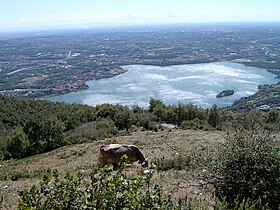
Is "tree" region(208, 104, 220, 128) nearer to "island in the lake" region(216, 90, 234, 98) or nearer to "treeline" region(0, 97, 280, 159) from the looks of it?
"treeline" region(0, 97, 280, 159)

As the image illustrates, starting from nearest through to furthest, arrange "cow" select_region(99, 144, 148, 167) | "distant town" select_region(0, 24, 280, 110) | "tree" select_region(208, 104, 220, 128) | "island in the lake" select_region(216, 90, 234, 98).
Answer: "cow" select_region(99, 144, 148, 167) < "tree" select_region(208, 104, 220, 128) < "island in the lake" select_region(216, 90, 234, 98) < "distant town" select_region(0, 24, 280, 110)

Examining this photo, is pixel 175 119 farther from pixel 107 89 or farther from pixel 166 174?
pixel 107 89

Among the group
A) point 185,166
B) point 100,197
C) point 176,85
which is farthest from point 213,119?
point 176,85

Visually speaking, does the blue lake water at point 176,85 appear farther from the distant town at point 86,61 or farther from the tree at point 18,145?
the tree at point 18,145

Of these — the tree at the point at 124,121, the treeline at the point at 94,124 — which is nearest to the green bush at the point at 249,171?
the treeline at the point at 94,124

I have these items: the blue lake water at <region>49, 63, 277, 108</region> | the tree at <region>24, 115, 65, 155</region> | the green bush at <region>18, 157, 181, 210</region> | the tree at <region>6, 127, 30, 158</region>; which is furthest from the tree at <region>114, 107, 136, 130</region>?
the green bush at <region>18, 157, 181, 210</region>

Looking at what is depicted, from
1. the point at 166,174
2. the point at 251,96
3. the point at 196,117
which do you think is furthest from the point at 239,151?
the point at 251,96
